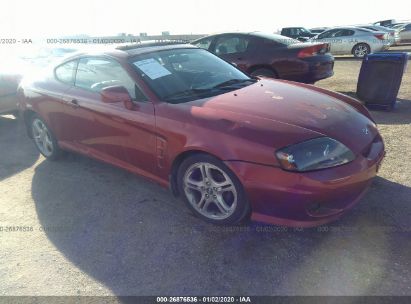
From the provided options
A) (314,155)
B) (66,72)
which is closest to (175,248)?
(314,155)

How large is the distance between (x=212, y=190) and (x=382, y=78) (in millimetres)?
4904

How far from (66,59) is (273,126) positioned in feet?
9.41

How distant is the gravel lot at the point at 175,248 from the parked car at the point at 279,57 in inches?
146

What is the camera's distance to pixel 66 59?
4160 mm

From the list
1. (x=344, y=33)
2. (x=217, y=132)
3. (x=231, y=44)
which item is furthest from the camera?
(x=344, y=33)

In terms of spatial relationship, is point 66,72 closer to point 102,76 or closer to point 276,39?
point 102,76

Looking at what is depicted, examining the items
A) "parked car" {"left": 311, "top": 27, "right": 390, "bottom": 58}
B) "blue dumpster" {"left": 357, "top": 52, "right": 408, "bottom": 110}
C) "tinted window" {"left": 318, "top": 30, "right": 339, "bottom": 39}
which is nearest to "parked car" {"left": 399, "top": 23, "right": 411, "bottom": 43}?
"parked car" {"left": 311, "top": 27, "right": 390, "bottom": 58}

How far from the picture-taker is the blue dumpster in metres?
6.07

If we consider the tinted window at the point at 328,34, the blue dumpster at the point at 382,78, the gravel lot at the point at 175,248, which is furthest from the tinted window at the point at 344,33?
the gravel lot at the point at 175,248

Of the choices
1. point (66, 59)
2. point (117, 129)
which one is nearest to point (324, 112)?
point (117, 129)

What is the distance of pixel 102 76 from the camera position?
11.8 feet

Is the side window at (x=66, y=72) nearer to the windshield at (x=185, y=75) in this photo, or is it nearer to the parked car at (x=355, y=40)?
the windshield at (x=185, y=75)

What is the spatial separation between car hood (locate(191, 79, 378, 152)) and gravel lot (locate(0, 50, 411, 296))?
741mm

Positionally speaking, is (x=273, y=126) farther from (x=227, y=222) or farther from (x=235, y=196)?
(x=227, y=222)
